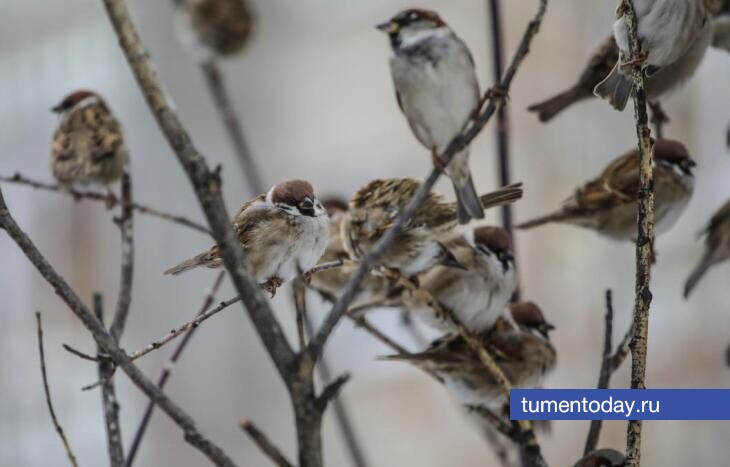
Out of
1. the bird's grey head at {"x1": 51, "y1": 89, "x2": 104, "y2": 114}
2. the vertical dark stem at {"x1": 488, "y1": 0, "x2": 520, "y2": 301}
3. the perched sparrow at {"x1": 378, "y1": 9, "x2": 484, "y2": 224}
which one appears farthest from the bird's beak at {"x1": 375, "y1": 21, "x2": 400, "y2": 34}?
the bird's grey head at {"x1": 51, "y1": 89, "x2": 104, "y2": 114}

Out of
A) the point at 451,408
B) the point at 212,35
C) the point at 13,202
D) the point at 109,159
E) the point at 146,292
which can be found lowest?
the point at 451,408

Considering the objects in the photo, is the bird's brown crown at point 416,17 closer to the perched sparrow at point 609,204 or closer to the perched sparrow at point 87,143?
the perched sparrow at point 609,204

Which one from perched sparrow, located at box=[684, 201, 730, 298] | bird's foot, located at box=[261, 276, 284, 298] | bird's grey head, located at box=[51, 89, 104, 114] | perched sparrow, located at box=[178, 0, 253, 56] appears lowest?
perched sparrow, located at box=[684, 201, 730, 298]

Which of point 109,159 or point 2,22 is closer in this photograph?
point 109,159

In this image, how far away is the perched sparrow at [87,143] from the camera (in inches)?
55.0

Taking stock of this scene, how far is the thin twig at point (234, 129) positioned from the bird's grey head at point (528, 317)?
38 centimetres

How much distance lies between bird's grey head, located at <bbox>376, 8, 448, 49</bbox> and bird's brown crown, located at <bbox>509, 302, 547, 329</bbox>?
306 mm

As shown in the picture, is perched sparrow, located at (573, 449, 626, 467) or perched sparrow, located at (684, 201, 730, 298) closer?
perched sparrow, located at (573, 449, 626, 467)

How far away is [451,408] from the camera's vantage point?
288 centimetres

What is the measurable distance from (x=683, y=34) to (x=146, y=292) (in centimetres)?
224

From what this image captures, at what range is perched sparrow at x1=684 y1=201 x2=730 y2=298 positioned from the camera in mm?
1177

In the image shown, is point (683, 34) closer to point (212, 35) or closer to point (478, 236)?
point (478, 236)

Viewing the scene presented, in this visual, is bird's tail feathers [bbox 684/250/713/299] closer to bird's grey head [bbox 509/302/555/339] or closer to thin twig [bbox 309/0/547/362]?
bird's grey head [bbox 509/302/555/339]

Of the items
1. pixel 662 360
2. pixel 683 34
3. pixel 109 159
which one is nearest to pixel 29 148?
pixel 109 159
